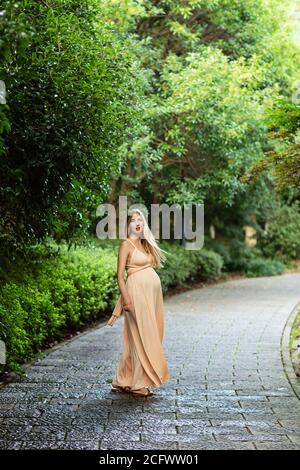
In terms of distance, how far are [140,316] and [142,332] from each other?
165 mm

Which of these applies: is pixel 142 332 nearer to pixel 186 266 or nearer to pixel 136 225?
pixel 136 225

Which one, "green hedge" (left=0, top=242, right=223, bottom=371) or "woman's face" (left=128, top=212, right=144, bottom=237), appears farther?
"green hedge" (left=0, top=242, right=223, bottom=371)

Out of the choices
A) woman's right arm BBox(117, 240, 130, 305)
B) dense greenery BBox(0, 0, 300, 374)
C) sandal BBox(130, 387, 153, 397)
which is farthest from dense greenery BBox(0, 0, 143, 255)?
sandal BBox(130, 387, 153, 397)

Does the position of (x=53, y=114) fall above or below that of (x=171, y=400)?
above

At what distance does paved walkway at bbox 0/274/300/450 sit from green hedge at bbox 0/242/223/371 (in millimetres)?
331

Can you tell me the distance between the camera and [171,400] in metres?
6.56

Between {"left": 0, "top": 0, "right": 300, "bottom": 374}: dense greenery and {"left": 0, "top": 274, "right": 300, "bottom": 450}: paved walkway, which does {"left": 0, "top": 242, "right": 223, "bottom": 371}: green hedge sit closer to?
{"left": 0, "top": 0, "right": 300, "bottom": 374}: dense greenery

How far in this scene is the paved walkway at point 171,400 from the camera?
5227 millimetres

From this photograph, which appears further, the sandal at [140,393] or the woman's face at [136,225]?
the woman's face at [136,225]

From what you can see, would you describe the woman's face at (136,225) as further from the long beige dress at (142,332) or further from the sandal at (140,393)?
the sandal at (140,393)

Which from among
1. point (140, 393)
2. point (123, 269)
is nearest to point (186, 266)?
point (123, 269)

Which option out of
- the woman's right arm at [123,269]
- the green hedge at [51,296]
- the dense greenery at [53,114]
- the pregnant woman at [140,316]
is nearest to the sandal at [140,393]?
the pregnant woman at [140,316]

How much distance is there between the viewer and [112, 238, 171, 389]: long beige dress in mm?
6750

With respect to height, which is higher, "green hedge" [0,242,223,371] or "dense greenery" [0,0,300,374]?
"dense greenery" [0,0,300,374]
